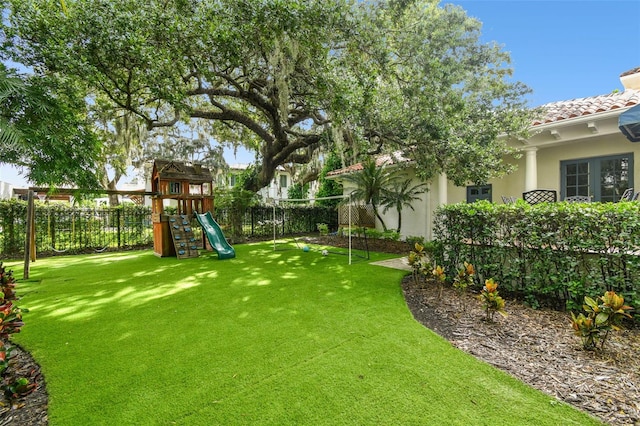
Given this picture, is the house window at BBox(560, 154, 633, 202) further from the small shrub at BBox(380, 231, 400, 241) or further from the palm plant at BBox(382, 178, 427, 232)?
the small shrub at BBox(380, 231, 400, 241)

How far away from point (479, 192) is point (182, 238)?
9343mm

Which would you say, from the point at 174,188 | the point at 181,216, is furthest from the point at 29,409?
the point at 174,188

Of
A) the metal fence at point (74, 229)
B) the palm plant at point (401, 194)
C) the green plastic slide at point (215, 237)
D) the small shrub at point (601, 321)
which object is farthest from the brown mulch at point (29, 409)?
the palm plant at point (401, 194)

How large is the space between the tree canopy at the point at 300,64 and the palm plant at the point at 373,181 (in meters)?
1.69

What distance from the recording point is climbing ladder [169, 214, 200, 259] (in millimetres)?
8352

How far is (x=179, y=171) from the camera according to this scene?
909 cm

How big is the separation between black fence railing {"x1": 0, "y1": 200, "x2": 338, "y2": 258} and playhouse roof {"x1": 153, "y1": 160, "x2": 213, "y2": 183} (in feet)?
5.53

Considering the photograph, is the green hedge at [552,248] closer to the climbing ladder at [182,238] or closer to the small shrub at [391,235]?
the small shrub at [391,235]

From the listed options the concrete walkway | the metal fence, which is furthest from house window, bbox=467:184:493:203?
the metal fence

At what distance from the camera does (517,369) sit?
2.53 meters

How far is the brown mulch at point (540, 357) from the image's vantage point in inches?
81.0

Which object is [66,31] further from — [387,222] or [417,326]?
[387,222]

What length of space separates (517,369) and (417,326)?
1.07 m

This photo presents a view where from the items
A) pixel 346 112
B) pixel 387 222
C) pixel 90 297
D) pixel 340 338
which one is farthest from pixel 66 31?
pixel 387 222
